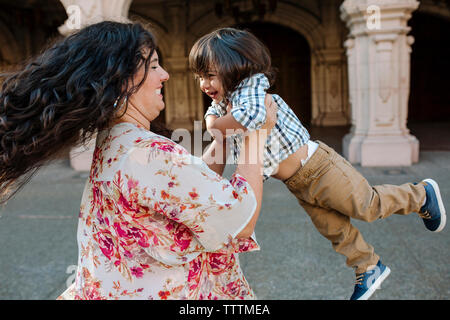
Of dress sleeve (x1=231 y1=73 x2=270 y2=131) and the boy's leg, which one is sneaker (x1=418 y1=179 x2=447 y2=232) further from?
dress sleeve (x1=231 y1=73 x2=270 y2=131)

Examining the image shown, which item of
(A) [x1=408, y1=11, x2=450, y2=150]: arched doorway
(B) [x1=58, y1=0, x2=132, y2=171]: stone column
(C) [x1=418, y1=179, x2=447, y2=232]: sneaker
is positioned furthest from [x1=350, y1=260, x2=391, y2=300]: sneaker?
(A) [x1=408, y1=11, x2=450, y2=150]: arched doorway

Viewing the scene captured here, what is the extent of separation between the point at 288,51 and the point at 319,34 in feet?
4.87

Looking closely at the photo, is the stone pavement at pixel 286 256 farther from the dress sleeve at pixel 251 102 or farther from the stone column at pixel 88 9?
the stone column at pixel 88 9

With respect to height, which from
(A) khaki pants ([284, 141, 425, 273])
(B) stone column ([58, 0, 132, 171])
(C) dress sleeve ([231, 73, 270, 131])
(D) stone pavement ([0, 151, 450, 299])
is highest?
(B) stone column ([58, 0, 132, 171])

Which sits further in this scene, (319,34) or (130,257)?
(319,34)

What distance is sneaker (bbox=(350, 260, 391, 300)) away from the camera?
179cm

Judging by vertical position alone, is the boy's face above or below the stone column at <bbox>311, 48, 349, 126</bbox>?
above

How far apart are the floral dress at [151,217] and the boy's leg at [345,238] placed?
0.88 meters

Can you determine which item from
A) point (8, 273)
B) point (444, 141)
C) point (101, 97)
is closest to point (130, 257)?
point (101, 97)

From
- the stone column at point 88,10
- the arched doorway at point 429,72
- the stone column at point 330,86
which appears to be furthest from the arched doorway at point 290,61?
the stone column at point 88,10

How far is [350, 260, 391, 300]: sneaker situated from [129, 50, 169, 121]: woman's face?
118cm

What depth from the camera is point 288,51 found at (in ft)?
43.8

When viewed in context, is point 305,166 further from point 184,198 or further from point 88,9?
point 88,9
